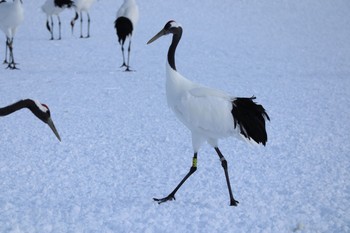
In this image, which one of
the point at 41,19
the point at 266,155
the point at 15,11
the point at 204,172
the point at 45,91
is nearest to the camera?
the point at 204,172

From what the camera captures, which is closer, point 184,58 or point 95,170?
point 95,170

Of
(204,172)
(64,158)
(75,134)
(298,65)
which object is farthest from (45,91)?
(298,65)

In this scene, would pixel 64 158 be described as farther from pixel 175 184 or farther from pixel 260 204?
pixel 260 204

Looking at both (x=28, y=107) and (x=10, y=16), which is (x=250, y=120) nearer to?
(x=28, y=107)

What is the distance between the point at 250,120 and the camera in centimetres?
382

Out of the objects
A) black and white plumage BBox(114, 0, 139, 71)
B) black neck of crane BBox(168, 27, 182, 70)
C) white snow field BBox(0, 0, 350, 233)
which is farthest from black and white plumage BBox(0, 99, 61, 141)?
black and white plumage BBox(114, 0, 139, 71)

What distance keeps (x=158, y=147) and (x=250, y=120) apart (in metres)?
1.90

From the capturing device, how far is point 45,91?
7.71 meters

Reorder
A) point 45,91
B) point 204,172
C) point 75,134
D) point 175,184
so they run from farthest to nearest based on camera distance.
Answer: point 45,91, point 75,134, point 204,172, point 175,184

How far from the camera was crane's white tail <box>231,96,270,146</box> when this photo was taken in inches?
150

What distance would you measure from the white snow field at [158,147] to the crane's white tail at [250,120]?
73cm

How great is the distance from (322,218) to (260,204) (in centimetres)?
58

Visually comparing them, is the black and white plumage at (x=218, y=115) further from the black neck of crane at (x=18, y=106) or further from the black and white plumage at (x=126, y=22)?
the black and white plumage at (x=126, y=22)

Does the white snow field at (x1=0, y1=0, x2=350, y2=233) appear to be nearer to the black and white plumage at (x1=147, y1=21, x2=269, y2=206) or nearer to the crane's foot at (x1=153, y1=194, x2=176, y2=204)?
the crane's foot at (x1=153, y1=194, x2=176, y2=204)
